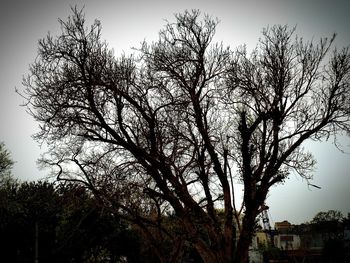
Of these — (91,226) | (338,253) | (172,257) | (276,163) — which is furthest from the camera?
(338,253)

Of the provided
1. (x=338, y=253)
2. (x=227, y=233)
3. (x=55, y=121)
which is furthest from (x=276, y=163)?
(x=338, y=253)

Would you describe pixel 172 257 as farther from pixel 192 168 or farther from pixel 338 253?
pixel 338 253

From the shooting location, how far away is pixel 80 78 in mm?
11148

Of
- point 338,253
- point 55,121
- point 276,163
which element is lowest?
point 338,253

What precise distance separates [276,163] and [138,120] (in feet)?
19.1

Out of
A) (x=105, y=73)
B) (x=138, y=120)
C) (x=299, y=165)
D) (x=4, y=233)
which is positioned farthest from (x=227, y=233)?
(x=4, y=233)

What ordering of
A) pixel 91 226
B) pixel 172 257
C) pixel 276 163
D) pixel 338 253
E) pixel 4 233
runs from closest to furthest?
pixel 276 163, pixel 172 257, pixel 4 233, pixel 91 226, pixel 338 253

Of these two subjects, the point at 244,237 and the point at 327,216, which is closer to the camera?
the point at 244,237

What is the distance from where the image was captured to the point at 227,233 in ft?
41.3

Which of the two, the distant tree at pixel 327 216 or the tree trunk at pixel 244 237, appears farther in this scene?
the distant tree at pixel 327 216

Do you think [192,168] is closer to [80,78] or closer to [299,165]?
[299,165]

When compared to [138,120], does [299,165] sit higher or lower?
lower

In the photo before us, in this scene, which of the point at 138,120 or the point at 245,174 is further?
the point at 138,120

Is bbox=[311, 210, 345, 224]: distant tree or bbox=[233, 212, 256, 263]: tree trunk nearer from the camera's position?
bbox=[233, 212, 256, 263]: tree trunk
